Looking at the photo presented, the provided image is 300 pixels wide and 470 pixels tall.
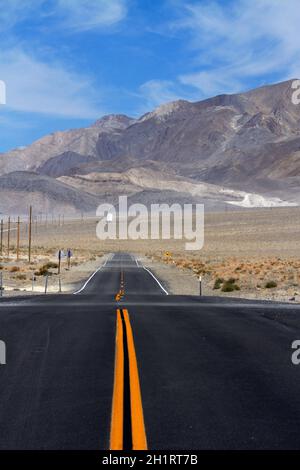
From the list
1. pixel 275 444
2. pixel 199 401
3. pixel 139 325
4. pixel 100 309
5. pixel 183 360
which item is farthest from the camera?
pixel 100 309

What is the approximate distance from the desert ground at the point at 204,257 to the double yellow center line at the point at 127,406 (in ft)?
66.7

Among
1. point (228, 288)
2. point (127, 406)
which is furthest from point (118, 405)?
point (228, 288)

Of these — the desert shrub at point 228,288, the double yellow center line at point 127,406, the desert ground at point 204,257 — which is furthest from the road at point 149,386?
the desert shrub at point 228,288

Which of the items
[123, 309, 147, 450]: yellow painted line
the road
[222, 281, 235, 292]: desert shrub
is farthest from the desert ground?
[123, 309, 147, 450]: yellow painted line

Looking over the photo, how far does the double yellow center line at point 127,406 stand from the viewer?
606 centimetres

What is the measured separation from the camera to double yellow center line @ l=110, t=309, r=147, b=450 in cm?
606

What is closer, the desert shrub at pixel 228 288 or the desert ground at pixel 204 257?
the desert shrub at pixel 228 288

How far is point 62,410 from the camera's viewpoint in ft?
23.6

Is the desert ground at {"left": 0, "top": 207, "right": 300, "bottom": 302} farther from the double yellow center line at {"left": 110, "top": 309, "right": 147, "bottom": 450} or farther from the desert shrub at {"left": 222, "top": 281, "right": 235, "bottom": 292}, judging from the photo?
the double yellow center line at {"left": 110, "top": 309, "right": 147, "bottom": 450}

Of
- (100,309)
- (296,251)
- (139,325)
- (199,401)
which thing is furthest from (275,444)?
(296,251)

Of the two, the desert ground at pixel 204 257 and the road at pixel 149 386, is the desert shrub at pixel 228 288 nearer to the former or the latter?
the desert ground at pixel 204 257
